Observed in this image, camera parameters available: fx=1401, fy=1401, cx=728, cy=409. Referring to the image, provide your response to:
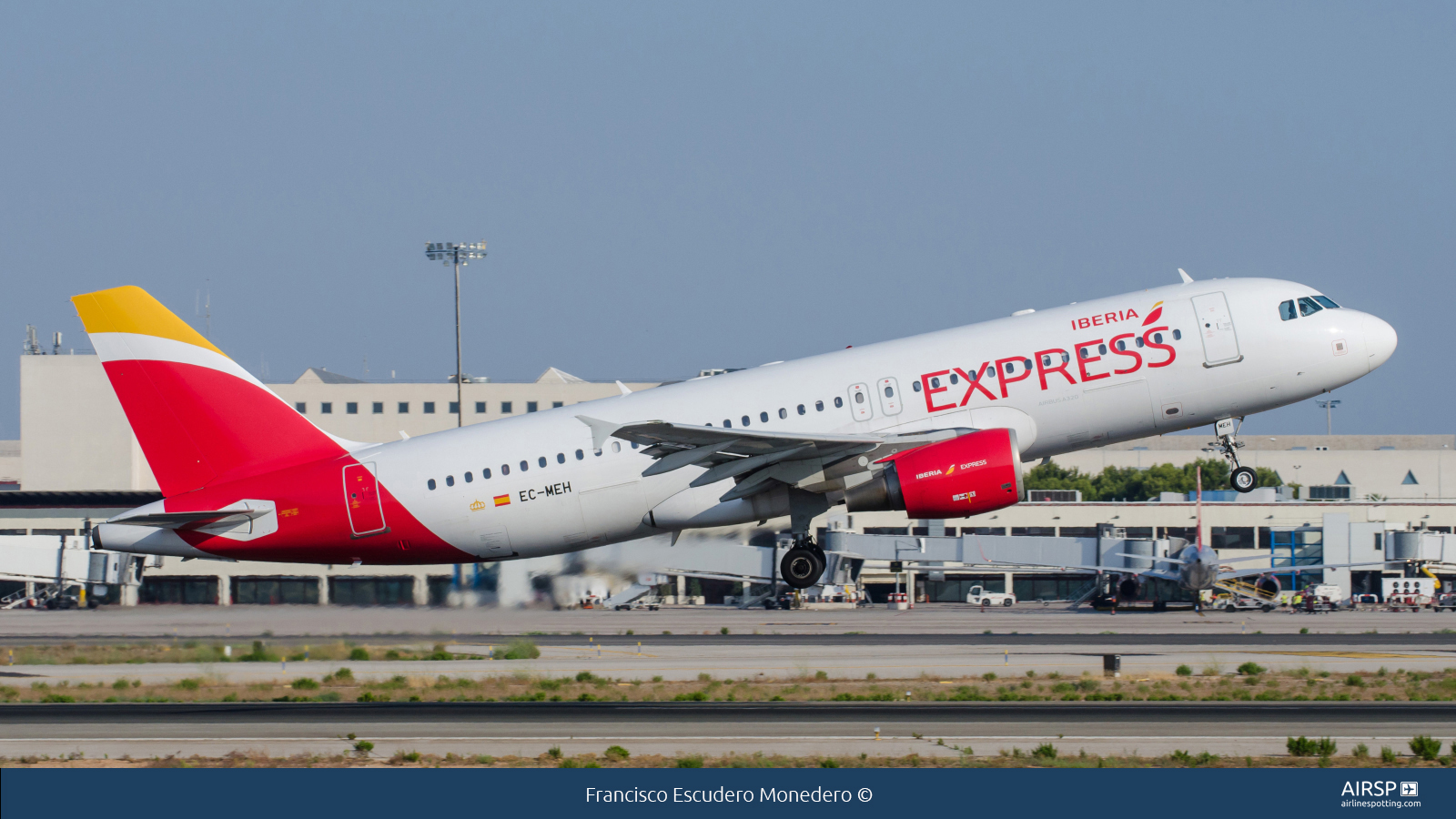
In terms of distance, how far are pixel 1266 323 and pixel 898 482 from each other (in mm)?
8263

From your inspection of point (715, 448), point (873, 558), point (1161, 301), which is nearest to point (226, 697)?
point (715, 448)

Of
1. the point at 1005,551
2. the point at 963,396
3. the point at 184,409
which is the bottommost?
the point at 1005,551

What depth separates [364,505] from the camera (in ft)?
99.0

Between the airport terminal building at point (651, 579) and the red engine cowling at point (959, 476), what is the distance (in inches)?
539

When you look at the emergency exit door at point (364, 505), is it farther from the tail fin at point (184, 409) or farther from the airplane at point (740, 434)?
the tail fin at point (184, 409)

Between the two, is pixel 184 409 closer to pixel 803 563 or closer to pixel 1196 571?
pixel 803 563

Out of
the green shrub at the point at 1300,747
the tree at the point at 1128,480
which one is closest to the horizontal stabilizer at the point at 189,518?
the green shrub at the point at 1300,747

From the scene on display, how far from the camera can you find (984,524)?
300ft

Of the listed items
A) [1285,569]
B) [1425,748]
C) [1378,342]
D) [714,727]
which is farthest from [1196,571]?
[1425,748]

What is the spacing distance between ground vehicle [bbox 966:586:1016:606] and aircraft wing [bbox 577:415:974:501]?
49443mm

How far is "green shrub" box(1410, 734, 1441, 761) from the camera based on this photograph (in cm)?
2062

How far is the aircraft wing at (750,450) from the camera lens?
87.3 feet

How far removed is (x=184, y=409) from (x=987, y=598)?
182 feet

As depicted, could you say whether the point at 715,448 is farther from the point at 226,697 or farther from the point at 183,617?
the point at 183,617
